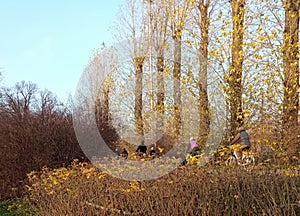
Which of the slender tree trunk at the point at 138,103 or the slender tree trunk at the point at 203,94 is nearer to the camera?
the slender tree trunk at the point at 203,94

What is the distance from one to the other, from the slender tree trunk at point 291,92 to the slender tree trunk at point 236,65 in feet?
2.77

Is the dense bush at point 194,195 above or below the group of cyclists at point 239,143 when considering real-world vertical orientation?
below

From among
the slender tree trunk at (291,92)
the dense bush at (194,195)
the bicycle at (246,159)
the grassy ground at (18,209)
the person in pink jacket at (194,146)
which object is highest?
the slender tree trunk at (291,92)

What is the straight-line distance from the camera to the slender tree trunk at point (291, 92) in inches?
294

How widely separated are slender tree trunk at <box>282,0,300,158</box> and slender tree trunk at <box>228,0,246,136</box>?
846mm

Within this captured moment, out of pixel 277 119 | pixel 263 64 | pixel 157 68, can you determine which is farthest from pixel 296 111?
pixel 157 68

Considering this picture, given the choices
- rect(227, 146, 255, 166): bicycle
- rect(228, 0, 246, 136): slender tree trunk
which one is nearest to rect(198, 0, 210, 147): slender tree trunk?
rect(228, 0, 246, 136): slender tree trunk

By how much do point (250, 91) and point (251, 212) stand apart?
3.98 meters

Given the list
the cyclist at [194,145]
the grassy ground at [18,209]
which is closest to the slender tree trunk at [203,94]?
the cyclist at [194,145]

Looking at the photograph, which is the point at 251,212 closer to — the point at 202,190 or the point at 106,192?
the point at 202,190

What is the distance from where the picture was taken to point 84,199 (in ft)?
20.8

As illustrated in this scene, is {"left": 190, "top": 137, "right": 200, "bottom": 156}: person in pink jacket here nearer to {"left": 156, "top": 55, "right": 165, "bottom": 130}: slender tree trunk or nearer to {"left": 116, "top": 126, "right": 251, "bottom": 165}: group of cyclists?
{"left": 116, "top": 126, "right": 251, "bottom": 165}: group of cyclists

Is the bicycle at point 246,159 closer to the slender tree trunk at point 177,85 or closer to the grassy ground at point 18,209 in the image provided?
the slender tree trunk at point 177,85

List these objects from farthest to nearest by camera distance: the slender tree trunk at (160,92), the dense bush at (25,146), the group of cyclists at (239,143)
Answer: the slender tree trunk at (160,92) < the dense bush at (25,146) < the group of cyclists at (239,143)
